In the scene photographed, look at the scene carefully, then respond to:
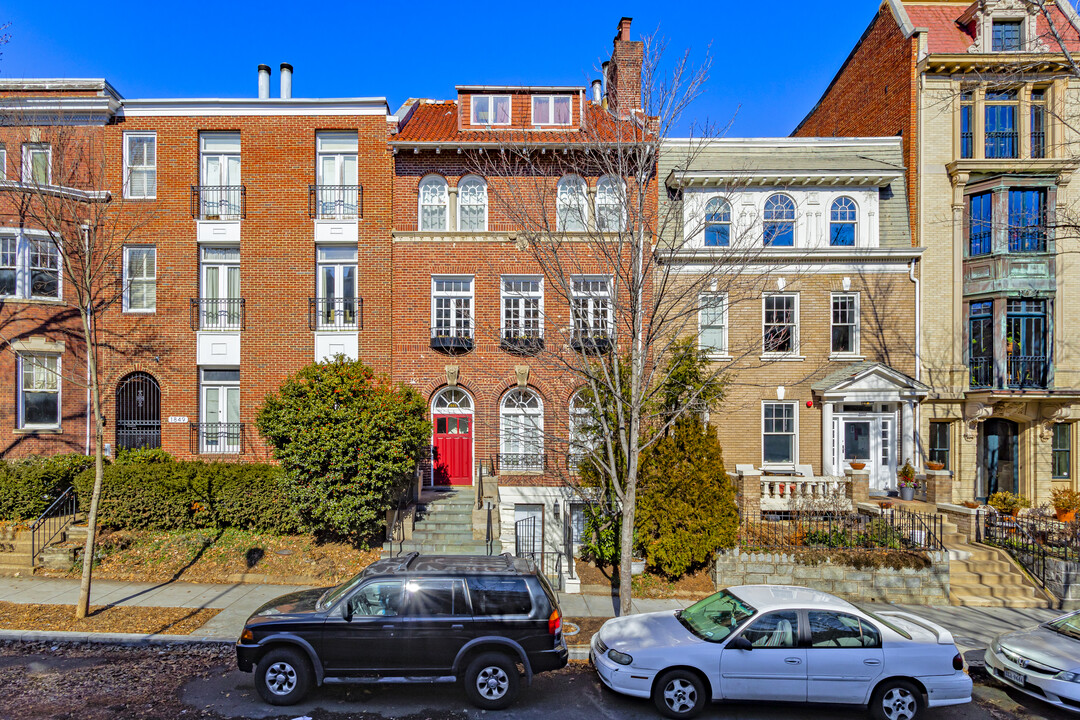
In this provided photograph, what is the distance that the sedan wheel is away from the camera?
290 inches

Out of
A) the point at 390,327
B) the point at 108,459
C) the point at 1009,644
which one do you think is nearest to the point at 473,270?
the point at 390,327

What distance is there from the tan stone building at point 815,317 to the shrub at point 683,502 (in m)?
4.84

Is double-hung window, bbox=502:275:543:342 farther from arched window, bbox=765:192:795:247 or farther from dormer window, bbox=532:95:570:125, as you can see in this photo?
arched window, bbox=765:192:795:247

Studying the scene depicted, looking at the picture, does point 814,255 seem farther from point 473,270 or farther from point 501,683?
point 501,683

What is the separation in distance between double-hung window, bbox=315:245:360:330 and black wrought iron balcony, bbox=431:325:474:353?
2326 mm

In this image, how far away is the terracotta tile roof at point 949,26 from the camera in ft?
58.7

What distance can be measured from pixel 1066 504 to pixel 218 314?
23.7 metres

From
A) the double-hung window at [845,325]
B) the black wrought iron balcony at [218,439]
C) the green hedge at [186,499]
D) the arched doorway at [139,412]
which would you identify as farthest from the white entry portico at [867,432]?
the arched doorway at [139,412]

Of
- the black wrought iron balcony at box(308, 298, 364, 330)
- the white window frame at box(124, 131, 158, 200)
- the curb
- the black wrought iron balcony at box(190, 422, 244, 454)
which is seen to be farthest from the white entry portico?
the white window frame at box(124, 131, 158, 200)

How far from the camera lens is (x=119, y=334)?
53.8 feet

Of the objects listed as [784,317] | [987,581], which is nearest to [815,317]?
[784,317]

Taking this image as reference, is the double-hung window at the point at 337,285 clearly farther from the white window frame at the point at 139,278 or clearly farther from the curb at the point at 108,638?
the curb at the point at 108,638

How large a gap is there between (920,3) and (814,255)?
32.9 feet

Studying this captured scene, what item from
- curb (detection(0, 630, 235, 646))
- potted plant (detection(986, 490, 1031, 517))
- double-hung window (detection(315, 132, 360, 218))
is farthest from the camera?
double-hung window (detection(315, 132, 360, 218))
